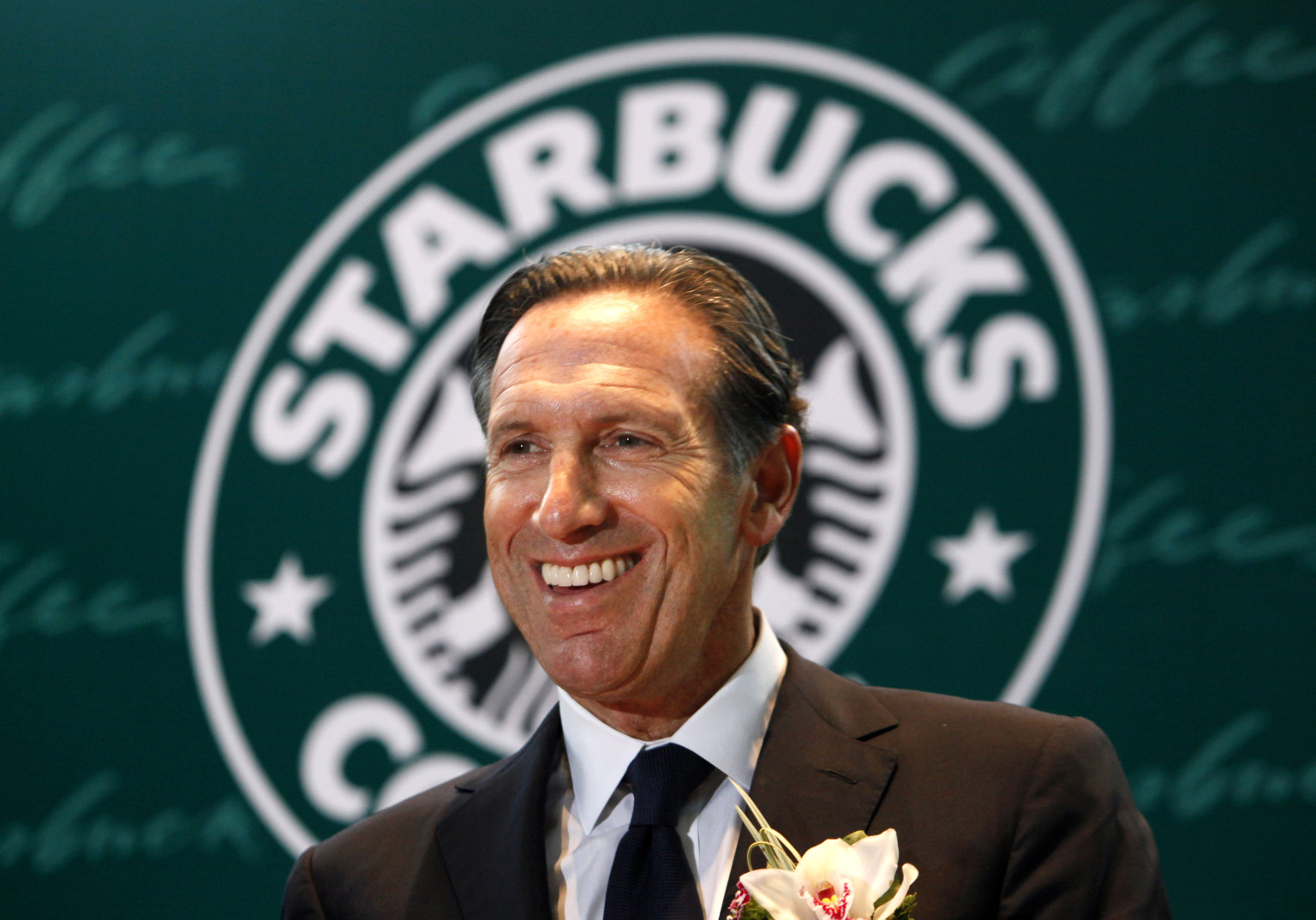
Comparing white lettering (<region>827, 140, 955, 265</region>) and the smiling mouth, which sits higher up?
white lettering (<region>827, 140, 955, 265</region>)

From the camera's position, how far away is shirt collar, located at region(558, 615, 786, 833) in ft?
4.82

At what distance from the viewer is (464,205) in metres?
2.96

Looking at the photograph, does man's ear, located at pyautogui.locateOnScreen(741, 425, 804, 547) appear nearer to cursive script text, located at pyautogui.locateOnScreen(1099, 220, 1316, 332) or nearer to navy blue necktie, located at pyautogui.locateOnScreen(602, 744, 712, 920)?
navy blue necktie, located at pyautogui.locateOnScreen(602, 744, 712, 920)

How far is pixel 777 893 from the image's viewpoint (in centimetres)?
102

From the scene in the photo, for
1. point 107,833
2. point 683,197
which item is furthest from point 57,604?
point 683,197

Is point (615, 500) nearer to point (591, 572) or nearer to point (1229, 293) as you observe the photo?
point (591, 572)

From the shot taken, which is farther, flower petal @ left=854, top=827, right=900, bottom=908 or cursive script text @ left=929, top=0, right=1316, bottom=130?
cursive script text @ left=929, top=0, right=1316, bottom=130

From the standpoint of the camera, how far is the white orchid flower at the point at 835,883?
3.32 ft

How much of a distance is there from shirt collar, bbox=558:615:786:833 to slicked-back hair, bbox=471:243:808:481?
251mm

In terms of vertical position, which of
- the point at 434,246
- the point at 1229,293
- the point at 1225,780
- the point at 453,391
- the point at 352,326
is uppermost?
the point at 434,246

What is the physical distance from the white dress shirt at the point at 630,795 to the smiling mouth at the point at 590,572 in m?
0.19

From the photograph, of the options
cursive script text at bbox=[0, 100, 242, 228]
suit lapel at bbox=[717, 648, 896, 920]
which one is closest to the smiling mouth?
suit lapel at bbox=[717, 648, 896, 920]

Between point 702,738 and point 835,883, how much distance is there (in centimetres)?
43

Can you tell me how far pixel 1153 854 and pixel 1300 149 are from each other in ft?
5.65
